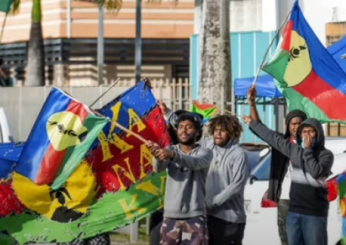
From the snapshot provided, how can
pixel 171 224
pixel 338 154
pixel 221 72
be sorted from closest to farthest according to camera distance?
pixel 171 224 → pixel 338 154 → pixel 221 72

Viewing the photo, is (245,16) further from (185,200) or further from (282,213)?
(185,200)

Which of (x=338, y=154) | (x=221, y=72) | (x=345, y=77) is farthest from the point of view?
(x=221, y=72)

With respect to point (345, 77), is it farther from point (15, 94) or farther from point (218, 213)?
point (15, 94)

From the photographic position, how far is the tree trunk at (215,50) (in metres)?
17.7

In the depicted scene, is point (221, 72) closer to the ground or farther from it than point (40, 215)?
farther from it

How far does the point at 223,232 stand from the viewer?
34.5 ft

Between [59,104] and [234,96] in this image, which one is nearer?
[59,104]

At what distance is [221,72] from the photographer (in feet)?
58.3

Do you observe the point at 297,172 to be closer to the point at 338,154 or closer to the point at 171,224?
the point at 171,224

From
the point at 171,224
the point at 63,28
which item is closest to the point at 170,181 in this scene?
the point at 171,224

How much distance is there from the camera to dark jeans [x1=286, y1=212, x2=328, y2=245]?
33.7ft

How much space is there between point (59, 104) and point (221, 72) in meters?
7.40

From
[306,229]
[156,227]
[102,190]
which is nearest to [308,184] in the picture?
[306,229]

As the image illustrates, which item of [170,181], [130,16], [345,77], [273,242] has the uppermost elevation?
[130,16]
